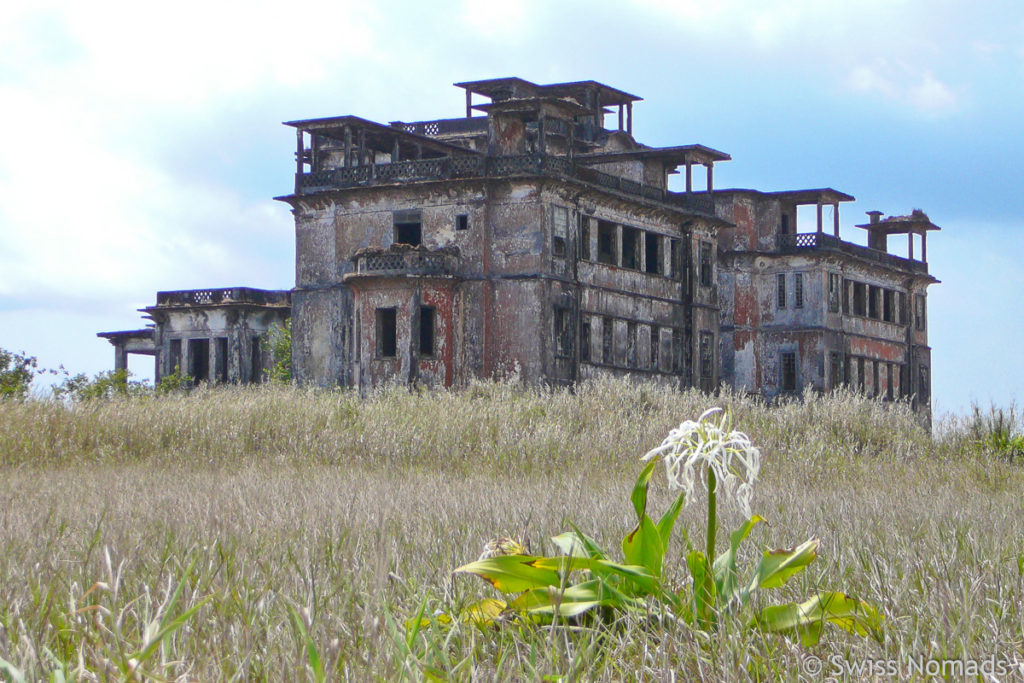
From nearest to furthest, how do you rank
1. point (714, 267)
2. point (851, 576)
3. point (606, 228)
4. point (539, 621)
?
1. point (539, 621)
2. point (851, 576)
3. point (606, 228)
4. point (714, 267)

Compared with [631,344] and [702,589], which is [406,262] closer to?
[631,344]

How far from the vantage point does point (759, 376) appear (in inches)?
1768

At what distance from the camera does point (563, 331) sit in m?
33.2

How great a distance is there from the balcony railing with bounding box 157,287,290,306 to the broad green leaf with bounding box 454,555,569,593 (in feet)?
133

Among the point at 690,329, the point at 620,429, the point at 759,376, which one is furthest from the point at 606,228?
the point at 620,429

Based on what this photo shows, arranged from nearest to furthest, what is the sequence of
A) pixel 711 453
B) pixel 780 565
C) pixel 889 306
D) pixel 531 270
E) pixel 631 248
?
pixel 711 453
pixel 780 565
pixel 531 270
pixel 631 248
pixel 889 306

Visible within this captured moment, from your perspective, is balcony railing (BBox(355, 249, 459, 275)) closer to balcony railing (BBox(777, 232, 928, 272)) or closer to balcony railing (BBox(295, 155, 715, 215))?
balcony railing (BBox(295, 155, 715, 215))

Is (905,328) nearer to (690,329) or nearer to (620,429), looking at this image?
(690,329)

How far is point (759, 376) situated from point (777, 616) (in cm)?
4140

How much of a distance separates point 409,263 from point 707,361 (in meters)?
11.4

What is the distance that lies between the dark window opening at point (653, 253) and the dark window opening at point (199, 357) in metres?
17.0

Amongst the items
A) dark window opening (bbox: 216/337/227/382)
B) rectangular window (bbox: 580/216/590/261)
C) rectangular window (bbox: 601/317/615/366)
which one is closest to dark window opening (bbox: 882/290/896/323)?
rectangular window (bbox: 601/317/615/366)

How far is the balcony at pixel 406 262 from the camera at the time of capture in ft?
106

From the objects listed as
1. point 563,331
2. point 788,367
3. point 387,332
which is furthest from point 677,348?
point 387,332
